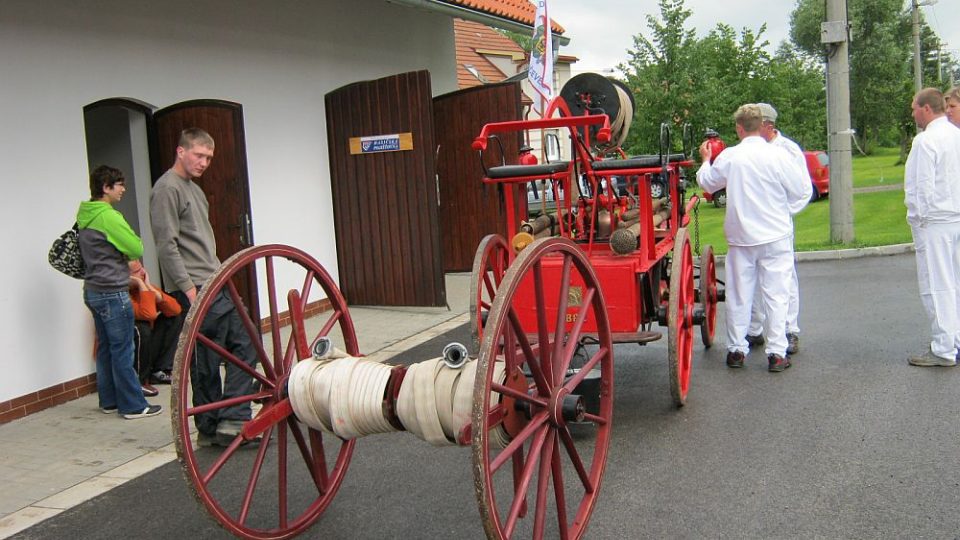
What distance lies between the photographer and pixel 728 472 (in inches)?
190

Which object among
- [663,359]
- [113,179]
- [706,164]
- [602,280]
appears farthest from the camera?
[663,359]

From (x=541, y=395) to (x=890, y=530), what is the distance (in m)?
1.73

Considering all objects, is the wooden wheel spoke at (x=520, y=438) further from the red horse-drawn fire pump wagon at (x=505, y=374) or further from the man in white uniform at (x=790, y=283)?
the man in white uniform at (x=790, y=283)

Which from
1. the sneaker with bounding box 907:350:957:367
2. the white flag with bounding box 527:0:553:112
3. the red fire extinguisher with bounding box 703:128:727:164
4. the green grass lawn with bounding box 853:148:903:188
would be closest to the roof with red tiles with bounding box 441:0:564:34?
the white flag with bounding box 527:0:553:112

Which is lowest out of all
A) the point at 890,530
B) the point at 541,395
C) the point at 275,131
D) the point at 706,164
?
the point at 890,530

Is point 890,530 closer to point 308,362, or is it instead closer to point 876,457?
point 876,457

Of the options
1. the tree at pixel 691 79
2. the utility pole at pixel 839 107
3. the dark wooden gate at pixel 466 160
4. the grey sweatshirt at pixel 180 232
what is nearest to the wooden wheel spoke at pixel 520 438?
the grey sweatshirt at pixel 180 232

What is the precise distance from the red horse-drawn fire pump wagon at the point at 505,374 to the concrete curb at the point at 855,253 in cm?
685

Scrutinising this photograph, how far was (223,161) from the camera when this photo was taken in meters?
7.77

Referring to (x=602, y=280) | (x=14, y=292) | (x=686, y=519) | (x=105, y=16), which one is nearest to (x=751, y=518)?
(x=686, y=519)

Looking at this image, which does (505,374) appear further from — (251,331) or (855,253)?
(855,253)

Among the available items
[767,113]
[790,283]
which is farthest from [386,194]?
[790,283]

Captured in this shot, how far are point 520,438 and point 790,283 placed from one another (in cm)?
436

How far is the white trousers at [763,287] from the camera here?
6.76 meters
